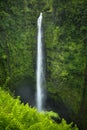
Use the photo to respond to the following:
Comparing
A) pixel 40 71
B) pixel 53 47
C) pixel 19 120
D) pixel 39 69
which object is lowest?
pixel 40 71

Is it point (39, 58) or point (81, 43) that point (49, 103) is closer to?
point (39, 58)

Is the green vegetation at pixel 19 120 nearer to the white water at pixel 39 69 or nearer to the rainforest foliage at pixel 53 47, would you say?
the rainforest foliage at pixel 53 47

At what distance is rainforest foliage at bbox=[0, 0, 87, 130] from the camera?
53.3 feet

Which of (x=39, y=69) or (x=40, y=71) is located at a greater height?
(x=39, y=69)

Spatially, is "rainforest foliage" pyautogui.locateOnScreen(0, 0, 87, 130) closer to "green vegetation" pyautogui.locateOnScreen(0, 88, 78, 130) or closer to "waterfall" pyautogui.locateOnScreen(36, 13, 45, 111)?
"waterfall" pyautogui.locateOnScreen(36, 13, 45, 111)

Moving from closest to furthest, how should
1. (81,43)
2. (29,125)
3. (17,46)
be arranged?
Result: (29,125) → (81,43) → (17,46)

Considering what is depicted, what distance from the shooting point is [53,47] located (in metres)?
17.3

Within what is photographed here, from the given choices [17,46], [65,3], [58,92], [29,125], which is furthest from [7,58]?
[29,125]

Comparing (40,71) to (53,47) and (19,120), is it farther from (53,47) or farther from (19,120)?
(19,120)

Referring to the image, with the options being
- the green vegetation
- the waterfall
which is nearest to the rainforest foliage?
→ the waterfall

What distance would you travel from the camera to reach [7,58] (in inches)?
678

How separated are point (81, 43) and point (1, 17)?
5.20 metres

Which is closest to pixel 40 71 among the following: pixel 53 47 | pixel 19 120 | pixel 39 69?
pixel 39 69

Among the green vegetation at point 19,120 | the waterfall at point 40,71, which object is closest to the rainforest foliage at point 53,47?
the waterfall at point 40,71
